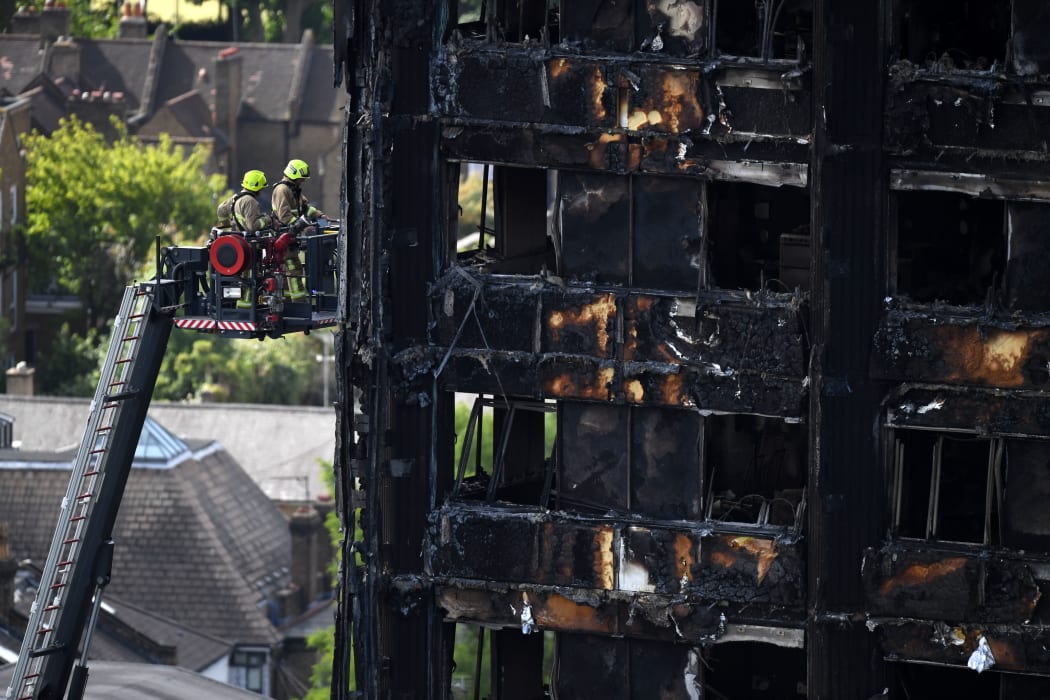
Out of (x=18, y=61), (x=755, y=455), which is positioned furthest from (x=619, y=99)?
(x=18, y=61)

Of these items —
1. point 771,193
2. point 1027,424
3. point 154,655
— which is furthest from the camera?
point 154,655

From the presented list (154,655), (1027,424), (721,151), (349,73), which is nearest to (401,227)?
(349,73)

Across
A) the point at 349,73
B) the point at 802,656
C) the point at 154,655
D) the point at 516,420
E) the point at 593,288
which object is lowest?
the point at 154,655

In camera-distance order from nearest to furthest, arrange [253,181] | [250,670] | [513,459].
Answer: [253,181]
[513,459]
[250,670]

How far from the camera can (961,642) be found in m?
27.0

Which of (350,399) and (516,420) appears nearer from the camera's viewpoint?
(350,399)

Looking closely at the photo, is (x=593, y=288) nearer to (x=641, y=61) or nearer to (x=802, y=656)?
(x=641, y=61)

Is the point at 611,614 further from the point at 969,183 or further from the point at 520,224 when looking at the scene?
the point at 969,183

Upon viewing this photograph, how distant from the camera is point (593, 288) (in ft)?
89.9

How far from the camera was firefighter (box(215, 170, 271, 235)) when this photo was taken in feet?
103

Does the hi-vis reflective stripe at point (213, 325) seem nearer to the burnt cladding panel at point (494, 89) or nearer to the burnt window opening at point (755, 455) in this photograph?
the burnt cladding panel at point (494, 89)

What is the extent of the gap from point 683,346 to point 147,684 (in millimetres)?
16228

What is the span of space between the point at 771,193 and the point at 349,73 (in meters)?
5.43

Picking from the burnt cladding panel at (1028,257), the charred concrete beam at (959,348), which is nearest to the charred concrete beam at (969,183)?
the burnt cladding panel at (1028,257)
